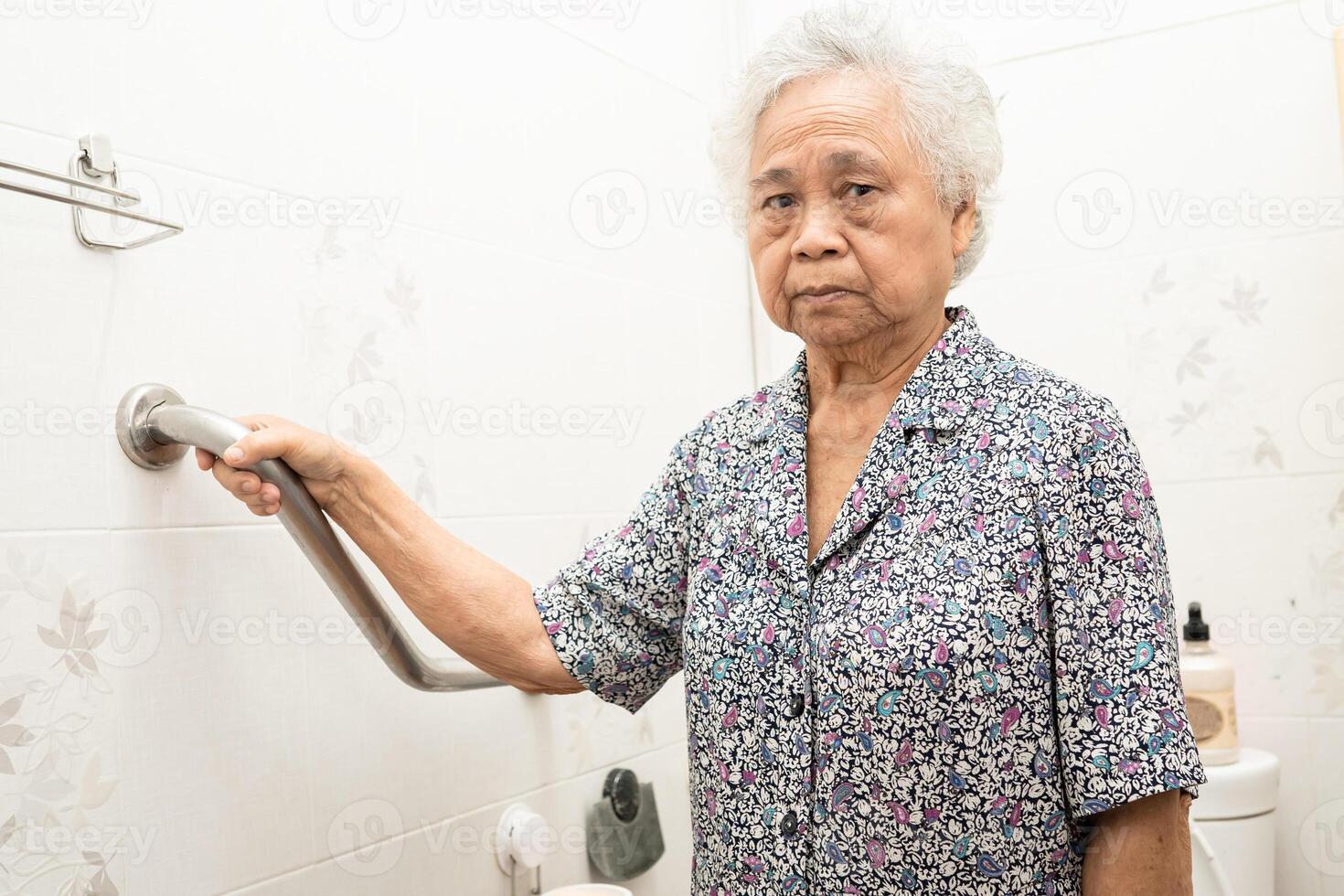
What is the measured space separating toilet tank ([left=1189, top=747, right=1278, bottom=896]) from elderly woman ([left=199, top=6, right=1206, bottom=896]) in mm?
747

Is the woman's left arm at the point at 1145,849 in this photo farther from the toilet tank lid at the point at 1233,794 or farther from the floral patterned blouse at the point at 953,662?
the toilet tank lid at the point at 1233,794

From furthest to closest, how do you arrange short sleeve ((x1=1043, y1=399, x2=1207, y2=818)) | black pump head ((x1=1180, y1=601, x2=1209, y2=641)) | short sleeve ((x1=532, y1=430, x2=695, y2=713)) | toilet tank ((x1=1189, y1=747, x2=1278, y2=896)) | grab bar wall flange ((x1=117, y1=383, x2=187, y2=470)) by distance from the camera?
1. black pump head ((x1=1180, y1=601, x2=1209, y2=641))
2. toilet tank ((x1=1189, y1=747, x2=1278, y2=896))
3. short sleeve ((x1=532, y1=430, x2=695, y2=713))
4. grab bar wall flange ((x1=117, y1=383, x2=187, y2=470))
5. short sleeve ((x1=1043, y1=399, x2=1207, y2=818))

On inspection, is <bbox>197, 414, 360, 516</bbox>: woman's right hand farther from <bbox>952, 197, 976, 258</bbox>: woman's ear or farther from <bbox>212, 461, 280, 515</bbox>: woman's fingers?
<bbox>952, 197, 976, 258</bbox>: woman's ear

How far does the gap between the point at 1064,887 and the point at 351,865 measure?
70 centimetres

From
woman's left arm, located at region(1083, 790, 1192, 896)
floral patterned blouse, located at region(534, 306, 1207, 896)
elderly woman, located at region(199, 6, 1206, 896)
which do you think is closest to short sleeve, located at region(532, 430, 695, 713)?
elderly woman, located at region(199, 6, 1206, 896)

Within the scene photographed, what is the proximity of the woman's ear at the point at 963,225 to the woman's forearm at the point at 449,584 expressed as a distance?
21.2 inches

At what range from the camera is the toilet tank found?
1584mm

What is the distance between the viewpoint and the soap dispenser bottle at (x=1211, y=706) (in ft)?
5.33

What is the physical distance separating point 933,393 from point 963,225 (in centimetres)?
19

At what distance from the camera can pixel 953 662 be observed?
3.02 feet

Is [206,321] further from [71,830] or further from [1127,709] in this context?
[1127,709]

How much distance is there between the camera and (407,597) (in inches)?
43.0

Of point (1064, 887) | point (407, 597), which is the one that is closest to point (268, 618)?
point (407, 597)

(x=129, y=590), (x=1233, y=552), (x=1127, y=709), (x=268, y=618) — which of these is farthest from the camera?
Result: (x=1233, y=552)
